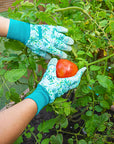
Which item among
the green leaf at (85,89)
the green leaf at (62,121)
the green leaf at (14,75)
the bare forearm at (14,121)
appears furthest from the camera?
the green leaf at (62,121)

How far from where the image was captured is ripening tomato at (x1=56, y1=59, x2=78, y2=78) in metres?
0.83

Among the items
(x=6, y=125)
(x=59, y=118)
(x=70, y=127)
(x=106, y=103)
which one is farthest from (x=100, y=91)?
(x=70, y=127)

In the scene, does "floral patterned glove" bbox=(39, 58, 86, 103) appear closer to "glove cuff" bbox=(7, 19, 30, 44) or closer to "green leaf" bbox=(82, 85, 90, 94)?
"green leaf" bbox=(82, 85, 90, 94)

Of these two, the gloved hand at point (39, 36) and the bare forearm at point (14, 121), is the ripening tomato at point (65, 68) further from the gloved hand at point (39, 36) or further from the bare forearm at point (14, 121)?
the bare forearm at point (14, 121)

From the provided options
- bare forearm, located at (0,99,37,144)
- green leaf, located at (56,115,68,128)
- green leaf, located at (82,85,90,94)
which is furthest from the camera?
green leaf, located at (56,115,68,128)

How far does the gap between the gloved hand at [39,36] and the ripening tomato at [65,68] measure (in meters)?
0.07

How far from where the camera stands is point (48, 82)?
855 mm

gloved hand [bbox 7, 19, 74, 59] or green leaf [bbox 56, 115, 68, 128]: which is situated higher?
gloved hand [bbox 7, 19, 74, 59]

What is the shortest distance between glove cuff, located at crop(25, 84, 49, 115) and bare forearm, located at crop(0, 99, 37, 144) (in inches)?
2.3

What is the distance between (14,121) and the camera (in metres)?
0.59

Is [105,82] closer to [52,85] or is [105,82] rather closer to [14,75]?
[52,85]

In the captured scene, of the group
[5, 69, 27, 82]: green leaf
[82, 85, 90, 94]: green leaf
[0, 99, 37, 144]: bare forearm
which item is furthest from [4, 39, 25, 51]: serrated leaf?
[82, 85, 90, 94]: green leaf

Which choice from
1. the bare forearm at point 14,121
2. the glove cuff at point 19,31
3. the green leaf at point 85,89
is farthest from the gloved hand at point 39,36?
the bare forearm at point 14,121

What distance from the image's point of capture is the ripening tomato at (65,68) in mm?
827
